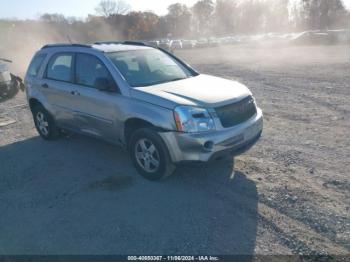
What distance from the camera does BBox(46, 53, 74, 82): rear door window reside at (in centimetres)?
569

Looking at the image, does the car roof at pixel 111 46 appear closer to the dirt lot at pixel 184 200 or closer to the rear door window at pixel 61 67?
the rear door window at pixel 61 67

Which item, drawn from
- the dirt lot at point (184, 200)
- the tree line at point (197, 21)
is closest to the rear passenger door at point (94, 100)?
the dirt lot at point (184, 200)

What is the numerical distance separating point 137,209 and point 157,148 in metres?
0.82

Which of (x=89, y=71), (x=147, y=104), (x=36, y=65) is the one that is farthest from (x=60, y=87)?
(x=147, y=104)

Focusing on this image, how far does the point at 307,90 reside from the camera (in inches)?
A: 406

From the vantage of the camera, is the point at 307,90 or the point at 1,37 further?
the point at 1,37

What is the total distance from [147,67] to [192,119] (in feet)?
5.19

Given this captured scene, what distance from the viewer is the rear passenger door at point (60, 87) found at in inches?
224

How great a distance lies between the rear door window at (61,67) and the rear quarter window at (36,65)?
32 centimetres

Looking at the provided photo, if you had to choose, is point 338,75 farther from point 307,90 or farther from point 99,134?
point 99,134

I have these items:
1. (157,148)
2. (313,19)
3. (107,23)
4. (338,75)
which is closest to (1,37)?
(107,23)

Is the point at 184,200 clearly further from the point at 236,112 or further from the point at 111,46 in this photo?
the point at 111,46

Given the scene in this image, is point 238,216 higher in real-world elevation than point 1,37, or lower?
lower

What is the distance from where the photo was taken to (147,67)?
5324 mm
